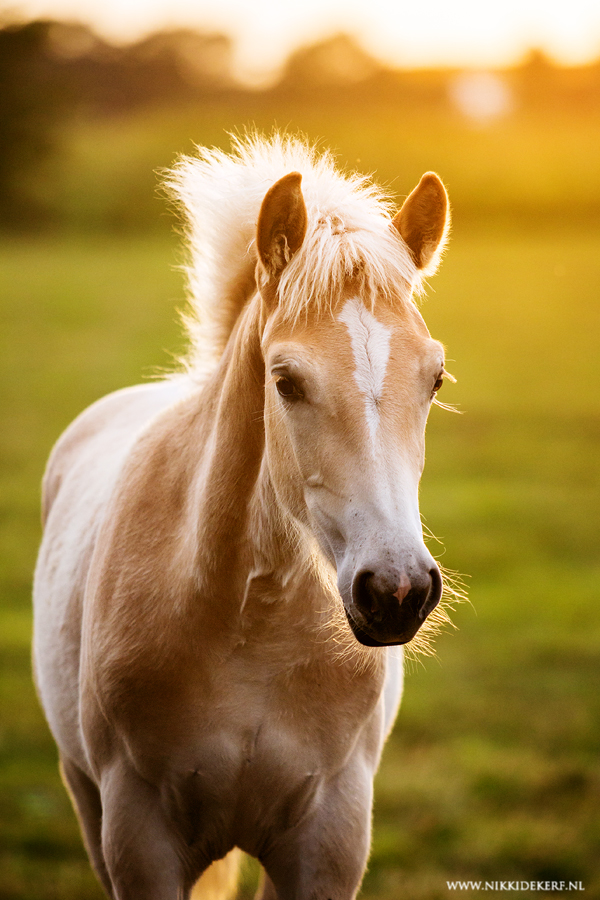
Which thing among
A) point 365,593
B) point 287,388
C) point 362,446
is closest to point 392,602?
point 365,593

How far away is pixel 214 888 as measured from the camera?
2891 millimetres

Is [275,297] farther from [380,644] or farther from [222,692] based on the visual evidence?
[222,692]

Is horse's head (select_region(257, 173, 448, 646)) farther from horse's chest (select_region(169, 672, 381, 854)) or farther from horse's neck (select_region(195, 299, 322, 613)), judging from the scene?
horse's chest (select_region(169, 672, 381, 854))

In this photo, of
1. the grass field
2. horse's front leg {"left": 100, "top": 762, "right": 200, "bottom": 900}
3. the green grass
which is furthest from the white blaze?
the grass field

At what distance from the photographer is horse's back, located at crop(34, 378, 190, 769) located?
9.28ft

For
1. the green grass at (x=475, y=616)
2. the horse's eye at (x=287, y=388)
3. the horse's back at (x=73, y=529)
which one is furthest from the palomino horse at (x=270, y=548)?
the green grass at (x=475, y=616)

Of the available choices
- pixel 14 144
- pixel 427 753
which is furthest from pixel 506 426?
pixel 14 144

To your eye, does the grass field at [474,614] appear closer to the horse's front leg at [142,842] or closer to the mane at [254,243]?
the horse's front leg at [142,842]

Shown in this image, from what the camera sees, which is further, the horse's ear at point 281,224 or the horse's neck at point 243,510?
the horse's neck at point 243,510

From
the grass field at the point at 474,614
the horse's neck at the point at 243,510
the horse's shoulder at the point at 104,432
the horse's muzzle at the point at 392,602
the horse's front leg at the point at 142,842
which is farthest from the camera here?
the grass field at the point at 474,614

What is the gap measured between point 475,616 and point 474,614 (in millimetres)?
36

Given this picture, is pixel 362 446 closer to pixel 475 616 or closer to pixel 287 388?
pixel 287 388

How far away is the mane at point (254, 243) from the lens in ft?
6.44

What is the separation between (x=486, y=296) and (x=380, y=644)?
21.5 m
